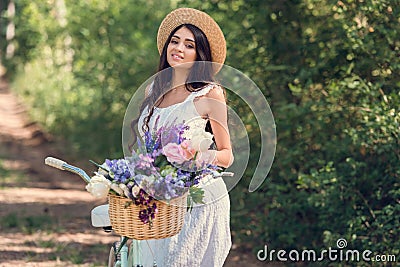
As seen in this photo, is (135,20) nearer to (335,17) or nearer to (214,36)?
(335,17)

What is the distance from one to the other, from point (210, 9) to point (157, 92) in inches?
99.0

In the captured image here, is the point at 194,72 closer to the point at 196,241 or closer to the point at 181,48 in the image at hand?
the point at 181,48

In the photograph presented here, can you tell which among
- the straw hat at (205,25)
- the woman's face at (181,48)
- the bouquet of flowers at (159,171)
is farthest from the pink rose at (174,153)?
the straw hat at (205,25)

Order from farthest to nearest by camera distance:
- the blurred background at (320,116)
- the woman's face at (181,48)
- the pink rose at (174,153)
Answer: the blurred background at (320,116), the woman's face at (181,48), the pink rose at (174,153)

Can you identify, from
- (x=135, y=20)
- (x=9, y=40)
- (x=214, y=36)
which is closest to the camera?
(x=214, y=36)

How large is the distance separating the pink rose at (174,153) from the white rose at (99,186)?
0.81 feet

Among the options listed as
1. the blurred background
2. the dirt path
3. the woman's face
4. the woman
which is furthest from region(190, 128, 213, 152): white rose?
the dirt path

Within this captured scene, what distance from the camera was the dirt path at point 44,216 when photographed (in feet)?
20.1

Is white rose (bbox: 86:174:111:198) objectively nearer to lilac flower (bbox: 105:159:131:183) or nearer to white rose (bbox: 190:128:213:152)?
lilac flower (bbox: 105:159:131:183)

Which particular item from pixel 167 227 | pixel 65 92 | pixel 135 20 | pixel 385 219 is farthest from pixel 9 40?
pixel 167 227

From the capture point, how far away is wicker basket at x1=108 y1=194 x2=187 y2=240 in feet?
Result: 9.87

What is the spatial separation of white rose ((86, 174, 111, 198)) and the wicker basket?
70 mm

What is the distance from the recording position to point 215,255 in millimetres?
3602

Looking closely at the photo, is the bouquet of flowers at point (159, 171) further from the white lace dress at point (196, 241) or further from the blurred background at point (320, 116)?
the blurred background at point (320, 116)
